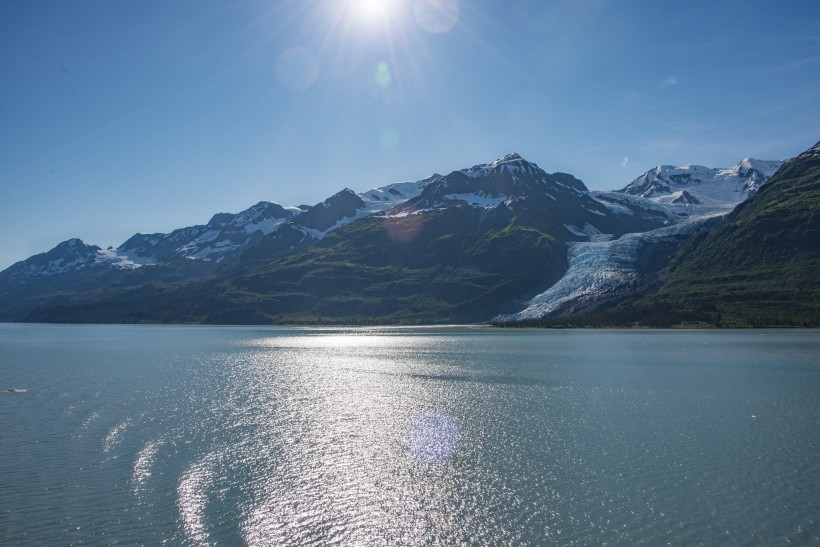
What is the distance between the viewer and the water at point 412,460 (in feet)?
89.1

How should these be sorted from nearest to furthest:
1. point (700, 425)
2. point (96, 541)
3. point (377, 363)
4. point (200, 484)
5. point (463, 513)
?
point (96, 541) → point (463, 513) → point (200, 484) → point (700, 425) → point (377, 363)

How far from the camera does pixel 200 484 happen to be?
1304 inches

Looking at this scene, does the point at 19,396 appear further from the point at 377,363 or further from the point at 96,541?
the point at 377,363

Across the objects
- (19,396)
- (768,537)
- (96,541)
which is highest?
(19,396)

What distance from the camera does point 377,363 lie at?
342 ft

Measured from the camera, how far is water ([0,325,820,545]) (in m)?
27.2

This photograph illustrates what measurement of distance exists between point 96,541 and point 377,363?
7945 cm

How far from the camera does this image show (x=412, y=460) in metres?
38.6

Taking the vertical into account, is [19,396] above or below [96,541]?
above

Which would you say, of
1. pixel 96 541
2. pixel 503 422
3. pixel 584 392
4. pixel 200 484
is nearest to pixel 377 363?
pixel 584 392

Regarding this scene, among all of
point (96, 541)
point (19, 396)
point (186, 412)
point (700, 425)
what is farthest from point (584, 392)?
point (19, 396)

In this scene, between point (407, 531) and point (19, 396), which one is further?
point (19, 396)

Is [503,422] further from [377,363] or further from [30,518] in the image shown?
[377,363]

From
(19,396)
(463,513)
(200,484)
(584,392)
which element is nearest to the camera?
(463,513)
